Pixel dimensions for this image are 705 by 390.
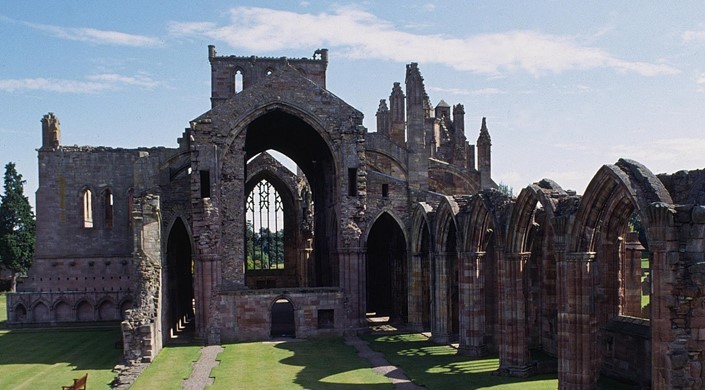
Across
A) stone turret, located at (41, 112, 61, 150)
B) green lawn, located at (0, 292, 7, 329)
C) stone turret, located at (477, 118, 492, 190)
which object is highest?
stone turret, located at (41, 112, 61, 150)

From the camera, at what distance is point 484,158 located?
39.7m

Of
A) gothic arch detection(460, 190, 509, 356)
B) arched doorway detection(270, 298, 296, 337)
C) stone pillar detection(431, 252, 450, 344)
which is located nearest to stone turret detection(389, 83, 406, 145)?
arched doorway detection(270, 298, 296, 337)

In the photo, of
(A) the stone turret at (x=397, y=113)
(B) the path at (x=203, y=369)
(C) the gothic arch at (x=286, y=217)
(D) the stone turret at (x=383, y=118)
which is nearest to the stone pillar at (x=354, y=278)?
(B) the path at (x=203, y=369)

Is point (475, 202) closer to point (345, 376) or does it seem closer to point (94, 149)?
point (345, 376)

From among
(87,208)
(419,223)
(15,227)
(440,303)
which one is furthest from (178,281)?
(15,227)

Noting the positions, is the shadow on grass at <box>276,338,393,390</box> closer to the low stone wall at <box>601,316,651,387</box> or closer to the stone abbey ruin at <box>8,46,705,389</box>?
the stone abbey ruin at <box>8,46,705,389</box>

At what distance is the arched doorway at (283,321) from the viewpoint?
2986cm

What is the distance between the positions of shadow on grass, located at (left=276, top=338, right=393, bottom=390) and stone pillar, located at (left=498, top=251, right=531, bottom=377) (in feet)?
11.2

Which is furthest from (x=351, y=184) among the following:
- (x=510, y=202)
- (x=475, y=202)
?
(x=510, y=202)

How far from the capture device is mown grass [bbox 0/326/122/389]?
21.3 metres

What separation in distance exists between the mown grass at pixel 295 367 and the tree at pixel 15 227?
114 feet

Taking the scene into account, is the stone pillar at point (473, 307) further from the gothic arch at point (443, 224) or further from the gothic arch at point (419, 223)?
the gothic arch at point (419, 223)

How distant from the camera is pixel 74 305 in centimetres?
3738

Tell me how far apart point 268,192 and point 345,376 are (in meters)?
27.5
